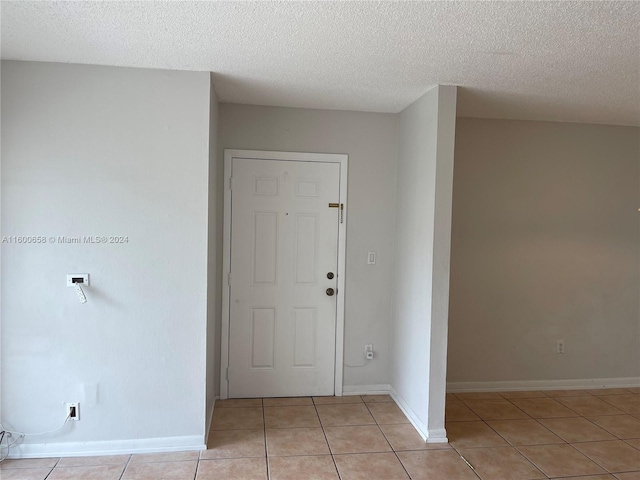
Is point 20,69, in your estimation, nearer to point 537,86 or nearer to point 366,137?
point 366,137

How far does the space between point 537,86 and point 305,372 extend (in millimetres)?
2823

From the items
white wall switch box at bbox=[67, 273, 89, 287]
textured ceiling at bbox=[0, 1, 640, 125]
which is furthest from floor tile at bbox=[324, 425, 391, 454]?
textured ceiling at bbox=[0, 1, 640, 125]

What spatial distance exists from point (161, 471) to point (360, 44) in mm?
2707

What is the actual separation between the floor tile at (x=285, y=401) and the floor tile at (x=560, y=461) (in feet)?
5.39

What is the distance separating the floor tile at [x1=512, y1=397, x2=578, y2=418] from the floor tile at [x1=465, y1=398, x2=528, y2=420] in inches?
3.4

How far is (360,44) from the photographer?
2.35 m

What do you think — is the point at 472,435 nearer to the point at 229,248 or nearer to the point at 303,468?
the point at 303,468

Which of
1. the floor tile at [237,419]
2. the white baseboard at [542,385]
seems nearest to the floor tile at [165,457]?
the floor tile at [237,419]

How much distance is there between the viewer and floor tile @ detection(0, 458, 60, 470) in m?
2.65

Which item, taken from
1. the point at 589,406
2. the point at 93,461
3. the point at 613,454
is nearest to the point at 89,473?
the point at 93,461

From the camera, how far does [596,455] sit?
9.77 ft

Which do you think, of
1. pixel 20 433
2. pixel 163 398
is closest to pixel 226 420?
pixel 163 398

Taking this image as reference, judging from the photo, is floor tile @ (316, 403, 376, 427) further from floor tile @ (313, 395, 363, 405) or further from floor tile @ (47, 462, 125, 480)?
floor tile @ (47, 462, 125, 480)

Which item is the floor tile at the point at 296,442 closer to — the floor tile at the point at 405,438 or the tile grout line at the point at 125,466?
the floor tile at the point at 405,438
